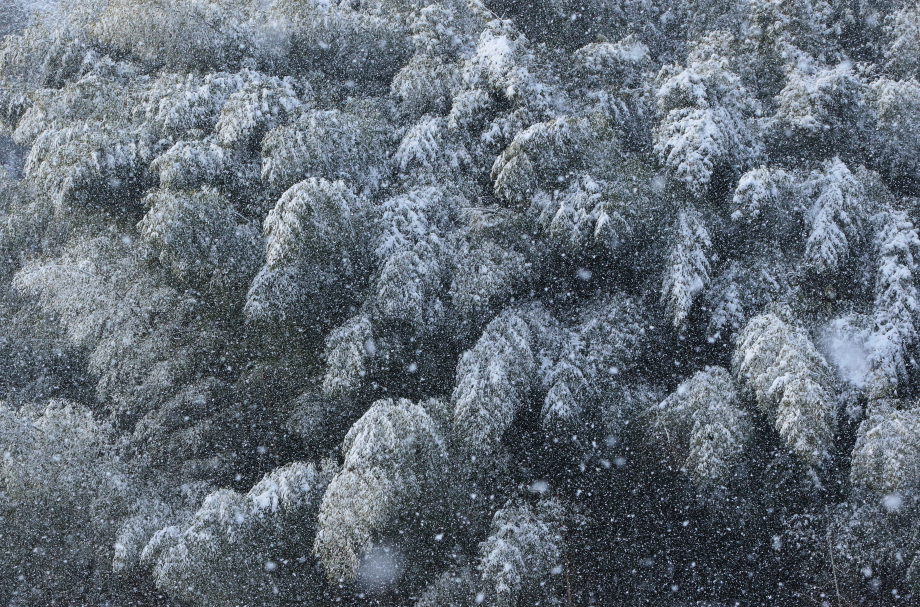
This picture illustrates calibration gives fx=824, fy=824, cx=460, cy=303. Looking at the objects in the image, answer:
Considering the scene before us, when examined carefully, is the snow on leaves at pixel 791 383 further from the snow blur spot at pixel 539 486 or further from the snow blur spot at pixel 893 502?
the snow blur spot at pixel 539 486

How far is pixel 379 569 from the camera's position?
5262 millimetres

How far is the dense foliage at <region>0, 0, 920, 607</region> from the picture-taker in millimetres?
5145

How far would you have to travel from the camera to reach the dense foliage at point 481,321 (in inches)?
203

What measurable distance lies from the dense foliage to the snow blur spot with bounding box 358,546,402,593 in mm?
38

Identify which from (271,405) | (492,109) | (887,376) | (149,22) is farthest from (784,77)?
(149,22)

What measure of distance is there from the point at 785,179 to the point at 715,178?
0.51 meters

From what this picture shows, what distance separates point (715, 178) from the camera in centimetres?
578

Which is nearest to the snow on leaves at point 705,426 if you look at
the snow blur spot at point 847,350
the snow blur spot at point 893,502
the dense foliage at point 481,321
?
the dense foliage at point 481,321

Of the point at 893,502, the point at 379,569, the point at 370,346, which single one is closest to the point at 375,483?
the point at 379,569

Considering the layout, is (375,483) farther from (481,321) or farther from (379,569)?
(481,321)

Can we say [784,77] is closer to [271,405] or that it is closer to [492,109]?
[492,109]

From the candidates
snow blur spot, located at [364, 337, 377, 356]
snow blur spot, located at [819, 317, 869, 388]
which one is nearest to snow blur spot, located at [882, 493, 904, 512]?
snow blur spot, located at [819, 317, 869, 388]

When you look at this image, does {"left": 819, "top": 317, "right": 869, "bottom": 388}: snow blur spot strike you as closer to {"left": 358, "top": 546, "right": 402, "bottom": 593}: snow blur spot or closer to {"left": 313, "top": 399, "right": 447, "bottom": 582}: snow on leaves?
{"left": 313, "top": 399, "right": 447, "bottom": 582}: snow on leaves

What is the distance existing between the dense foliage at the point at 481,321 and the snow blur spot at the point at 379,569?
0.04 meters
